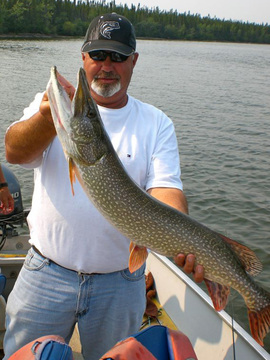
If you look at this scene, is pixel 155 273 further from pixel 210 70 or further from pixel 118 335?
Answer: pixel 210 70

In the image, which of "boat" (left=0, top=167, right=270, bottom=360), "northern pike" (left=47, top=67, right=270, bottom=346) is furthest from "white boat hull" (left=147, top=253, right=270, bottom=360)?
"northern pike" (left=47, top=67, right=270, bottom=346)

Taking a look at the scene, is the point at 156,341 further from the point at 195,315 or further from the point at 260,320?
the point at 195,315

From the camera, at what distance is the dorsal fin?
2242 mm

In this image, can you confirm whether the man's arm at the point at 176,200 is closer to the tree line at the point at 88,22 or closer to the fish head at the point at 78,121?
the fish head at the point at 78,121

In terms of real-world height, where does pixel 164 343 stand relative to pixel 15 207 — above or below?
above

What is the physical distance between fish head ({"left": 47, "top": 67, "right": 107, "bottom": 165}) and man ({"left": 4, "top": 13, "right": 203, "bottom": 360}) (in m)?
0.14

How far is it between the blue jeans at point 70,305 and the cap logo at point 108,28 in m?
1.37

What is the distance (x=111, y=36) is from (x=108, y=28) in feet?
0.22

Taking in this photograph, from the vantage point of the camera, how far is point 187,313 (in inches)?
136

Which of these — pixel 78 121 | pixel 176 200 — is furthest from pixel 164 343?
pixel 78 121

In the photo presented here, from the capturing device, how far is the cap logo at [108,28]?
2426 millimetres

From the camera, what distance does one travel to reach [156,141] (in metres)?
2.38

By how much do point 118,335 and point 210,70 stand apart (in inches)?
1068

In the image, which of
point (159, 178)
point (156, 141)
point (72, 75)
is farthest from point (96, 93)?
point (72, 75)
